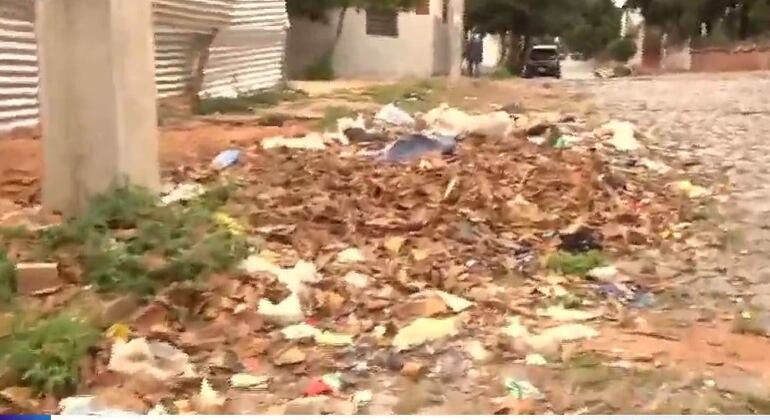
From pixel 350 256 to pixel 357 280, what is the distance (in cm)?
5

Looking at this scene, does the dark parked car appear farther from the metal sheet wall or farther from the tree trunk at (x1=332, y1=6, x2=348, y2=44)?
the metal sheet wall

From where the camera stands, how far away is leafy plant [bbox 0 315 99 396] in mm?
1318

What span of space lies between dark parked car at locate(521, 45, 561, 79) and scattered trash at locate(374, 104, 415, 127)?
0.66 ft

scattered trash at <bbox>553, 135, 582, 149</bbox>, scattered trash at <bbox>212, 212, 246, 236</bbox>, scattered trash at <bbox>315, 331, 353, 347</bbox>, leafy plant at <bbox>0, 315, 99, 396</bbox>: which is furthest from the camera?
scattered trash at <bbox>553, 135, 582, 149</bbox>

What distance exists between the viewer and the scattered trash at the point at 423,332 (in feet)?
4.66

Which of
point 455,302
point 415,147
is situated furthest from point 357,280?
point 415,147

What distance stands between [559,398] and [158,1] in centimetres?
87

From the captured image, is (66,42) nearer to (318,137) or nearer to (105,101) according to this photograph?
(105,101)

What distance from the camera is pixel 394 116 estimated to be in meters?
1.62

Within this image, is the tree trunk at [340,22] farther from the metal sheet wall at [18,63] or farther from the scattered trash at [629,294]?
the scattered trash at [629,294]

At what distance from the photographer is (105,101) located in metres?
1.53

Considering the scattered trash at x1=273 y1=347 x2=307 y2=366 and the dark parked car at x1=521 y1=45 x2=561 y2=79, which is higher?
the dark parked car at x1=521 y1=45 x2=561 y2=79

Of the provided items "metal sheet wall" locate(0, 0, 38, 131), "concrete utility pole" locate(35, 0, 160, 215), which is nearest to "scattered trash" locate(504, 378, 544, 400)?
"concrete utility pole" locate(35, 0, 160, 215)

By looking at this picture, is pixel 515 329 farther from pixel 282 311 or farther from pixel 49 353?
pixel 49 353
